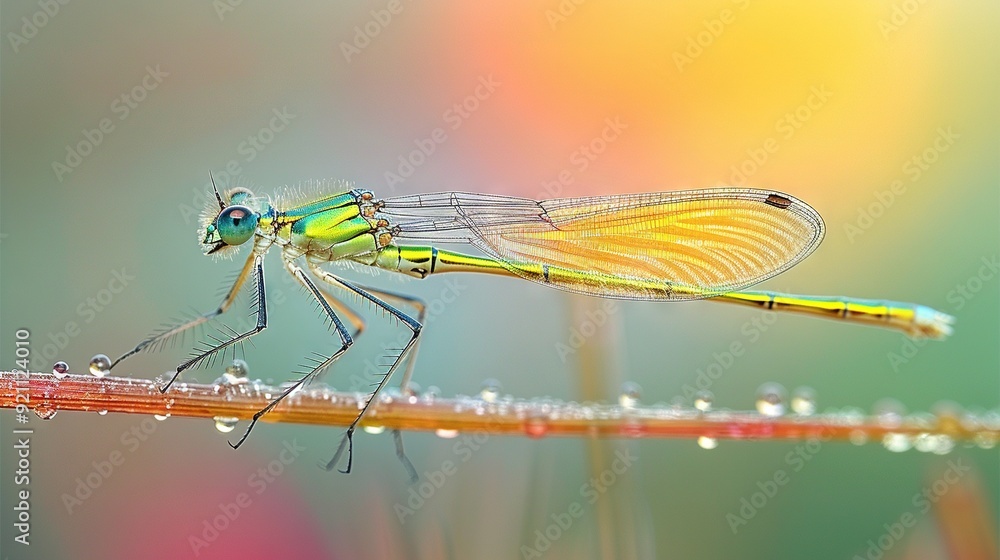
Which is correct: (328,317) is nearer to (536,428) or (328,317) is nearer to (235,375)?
(235,375)

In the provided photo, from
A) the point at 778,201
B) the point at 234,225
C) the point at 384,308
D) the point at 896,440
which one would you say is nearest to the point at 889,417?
the point at 896,440

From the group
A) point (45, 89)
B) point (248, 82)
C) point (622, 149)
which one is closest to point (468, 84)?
point (622, 149)

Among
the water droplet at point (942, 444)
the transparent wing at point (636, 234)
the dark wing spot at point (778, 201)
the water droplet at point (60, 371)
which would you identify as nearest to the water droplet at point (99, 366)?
the water droplet at point (60, 371)

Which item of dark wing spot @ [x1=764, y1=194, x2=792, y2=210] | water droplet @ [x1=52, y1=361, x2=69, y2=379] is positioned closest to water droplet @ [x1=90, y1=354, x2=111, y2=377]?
water droplet @ [x1=52, y1=361, x2=69, y2=379]

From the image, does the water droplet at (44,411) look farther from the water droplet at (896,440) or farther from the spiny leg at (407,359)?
the water droplet at (896,440)

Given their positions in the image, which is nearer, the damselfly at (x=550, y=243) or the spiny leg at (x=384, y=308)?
the spiny leg at (x=384, y=308)

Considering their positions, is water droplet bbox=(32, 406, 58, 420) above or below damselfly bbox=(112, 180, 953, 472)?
below

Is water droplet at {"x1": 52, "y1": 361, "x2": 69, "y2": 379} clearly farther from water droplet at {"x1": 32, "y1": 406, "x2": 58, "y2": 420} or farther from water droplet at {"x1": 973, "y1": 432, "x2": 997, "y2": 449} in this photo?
water droplet at {"x1": 973, "y1": 432, "x2": 997, "y2": 449}

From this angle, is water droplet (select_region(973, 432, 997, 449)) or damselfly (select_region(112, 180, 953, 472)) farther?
damselfly (select_region(112, 180, 953, 472))
